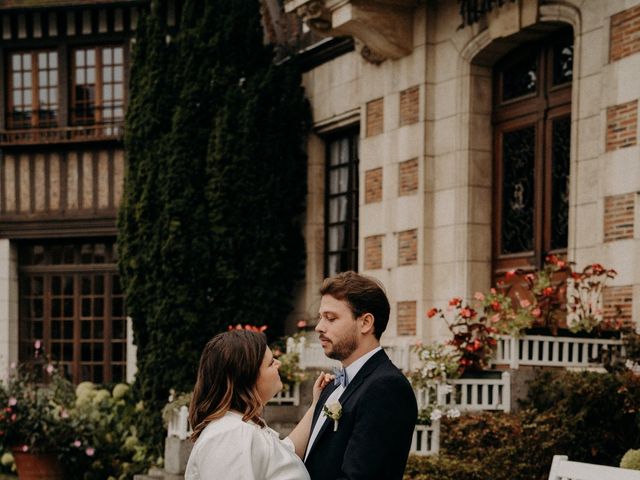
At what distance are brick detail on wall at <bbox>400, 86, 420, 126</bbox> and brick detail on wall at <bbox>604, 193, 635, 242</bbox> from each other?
10.5 ft

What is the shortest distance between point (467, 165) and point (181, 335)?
4.32 metres

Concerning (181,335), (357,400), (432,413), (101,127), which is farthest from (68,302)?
(357,400)

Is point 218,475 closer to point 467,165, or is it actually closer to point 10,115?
point 467,165

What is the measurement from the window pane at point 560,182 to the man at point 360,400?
7.12 metres

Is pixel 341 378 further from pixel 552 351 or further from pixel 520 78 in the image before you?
pixel 520 78

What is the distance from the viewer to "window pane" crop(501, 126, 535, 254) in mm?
11508

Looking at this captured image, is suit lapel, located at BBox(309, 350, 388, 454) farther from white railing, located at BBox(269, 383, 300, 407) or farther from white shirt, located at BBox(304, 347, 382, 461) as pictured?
white railing, located at BBox(269, 383, 300, 407)

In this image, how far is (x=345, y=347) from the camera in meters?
4.20

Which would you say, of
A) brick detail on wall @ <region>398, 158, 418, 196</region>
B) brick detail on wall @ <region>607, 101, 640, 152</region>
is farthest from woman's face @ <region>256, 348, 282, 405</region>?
brick detail on wall @ <region>398, 158, 418, 196</region>

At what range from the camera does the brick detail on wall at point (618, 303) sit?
→ 9.55 m

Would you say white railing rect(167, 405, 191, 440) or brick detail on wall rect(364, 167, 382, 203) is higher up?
brick detail on wall rect(364, 167, 382, 203)

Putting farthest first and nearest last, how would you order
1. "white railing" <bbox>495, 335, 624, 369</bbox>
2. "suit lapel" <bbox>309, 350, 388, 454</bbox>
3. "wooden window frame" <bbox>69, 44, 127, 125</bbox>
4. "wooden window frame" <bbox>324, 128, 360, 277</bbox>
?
"wooden window frame" <bbox>69, 44, 127, 125</bbox>, "wooden window frame" <bbox>324, 128, 360, 277</bbox>, "white railing" <bbox>495, 335, 624, 369</bbox>, "suit lapel" <bbox>309, 350, 388, 454</bbox>

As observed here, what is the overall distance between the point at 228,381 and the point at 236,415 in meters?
0.13

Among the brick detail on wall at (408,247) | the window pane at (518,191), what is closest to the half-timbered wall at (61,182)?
the brick detail on wall at (408,247)
